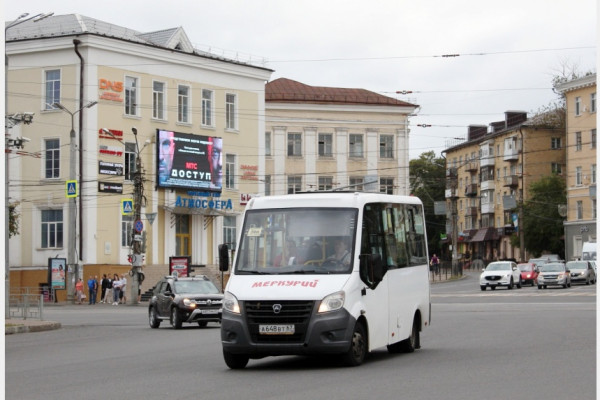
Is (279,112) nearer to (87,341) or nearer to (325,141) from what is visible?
(325,141)

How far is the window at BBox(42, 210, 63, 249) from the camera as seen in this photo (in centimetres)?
6819

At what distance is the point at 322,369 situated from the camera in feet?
57.8

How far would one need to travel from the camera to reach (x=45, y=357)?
77.8 feet

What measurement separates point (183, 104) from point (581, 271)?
2603cm

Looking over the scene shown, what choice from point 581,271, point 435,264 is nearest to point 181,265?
point 581,271

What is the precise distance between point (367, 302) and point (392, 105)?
238ft

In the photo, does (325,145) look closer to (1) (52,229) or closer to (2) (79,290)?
(1) (52,229)

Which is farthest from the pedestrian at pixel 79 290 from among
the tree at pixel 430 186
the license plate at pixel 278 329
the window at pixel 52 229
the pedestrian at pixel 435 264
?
the tree at pixel 430 186

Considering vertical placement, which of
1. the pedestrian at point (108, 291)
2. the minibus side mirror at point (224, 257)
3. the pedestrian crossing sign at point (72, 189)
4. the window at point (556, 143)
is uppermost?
the window at point (556, 143)

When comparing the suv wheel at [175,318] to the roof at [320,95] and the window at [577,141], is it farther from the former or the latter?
the window at [577,141]

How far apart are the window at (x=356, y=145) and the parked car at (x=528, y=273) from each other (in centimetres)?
1699

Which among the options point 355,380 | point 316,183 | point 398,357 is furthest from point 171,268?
point 355,380

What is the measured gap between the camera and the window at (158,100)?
7212cm

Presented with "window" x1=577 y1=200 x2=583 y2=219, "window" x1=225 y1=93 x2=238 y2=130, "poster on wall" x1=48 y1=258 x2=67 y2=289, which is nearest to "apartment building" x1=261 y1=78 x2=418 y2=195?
"window" x1=225 y1=93 x2=238 y2=130
